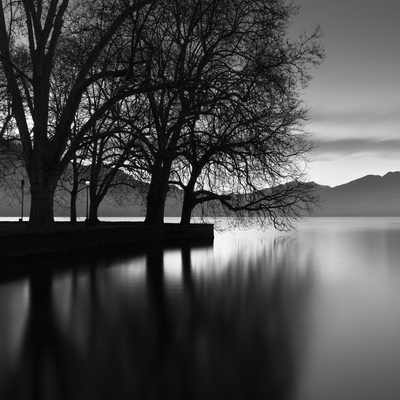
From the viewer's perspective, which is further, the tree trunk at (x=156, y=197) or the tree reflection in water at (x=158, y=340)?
the tree trunk at (x=156, y=197)

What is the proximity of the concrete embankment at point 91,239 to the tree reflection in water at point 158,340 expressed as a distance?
4.87m

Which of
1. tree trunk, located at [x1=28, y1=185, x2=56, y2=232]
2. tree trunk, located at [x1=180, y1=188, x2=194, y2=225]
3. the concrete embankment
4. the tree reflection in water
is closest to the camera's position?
the tree reflection in water

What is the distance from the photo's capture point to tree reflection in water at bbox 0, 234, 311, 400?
182 inches

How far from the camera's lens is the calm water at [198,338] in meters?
4.67

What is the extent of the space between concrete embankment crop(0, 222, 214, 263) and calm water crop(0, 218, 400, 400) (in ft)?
13.9

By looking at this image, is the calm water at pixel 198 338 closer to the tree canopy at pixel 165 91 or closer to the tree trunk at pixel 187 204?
the tree canopy at pixel 165 91

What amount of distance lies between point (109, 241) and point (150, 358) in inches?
786

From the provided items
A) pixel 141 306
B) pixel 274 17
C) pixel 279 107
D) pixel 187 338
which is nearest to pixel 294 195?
pixel 279 107

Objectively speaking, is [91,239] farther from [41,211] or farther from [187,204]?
[187,204]

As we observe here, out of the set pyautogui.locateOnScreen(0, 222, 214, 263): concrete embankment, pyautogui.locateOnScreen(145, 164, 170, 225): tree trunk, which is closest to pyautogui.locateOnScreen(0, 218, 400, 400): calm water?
pyautogui.locateOnScreen(0, 222, 214, 263): concrete embankment

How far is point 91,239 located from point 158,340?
1724 centimetres

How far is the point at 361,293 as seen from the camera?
37.9 ft

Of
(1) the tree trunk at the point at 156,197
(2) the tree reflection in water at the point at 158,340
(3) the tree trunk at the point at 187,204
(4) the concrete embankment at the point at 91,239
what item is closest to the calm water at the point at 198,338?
(2) the tree reflection in water at the point at 158,340

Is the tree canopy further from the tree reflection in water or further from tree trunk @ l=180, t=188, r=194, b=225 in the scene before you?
the tree reflection in water
